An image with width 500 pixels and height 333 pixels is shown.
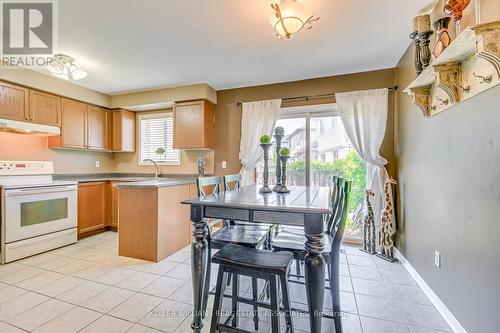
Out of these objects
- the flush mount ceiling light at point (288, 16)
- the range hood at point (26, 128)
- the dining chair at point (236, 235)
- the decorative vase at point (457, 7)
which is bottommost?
the dining chair at point (236, 235)

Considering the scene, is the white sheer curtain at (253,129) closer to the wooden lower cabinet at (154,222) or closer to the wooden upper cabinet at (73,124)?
the wooden lower cabinet at (154,222)

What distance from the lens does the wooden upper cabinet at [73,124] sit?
141 inches

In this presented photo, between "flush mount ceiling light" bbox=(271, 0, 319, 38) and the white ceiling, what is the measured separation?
0.77 feet

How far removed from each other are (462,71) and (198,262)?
85.3 inches

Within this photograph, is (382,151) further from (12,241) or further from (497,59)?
(12,241)

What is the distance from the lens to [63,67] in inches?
Result: 109

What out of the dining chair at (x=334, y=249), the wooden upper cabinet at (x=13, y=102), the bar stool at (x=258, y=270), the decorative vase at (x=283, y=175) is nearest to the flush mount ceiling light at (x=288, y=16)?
the decorative vase at (x=283, y=175)

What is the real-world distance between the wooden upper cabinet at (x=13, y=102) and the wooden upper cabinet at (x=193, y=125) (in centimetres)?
193

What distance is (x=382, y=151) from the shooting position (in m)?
3.19

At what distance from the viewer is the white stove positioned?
8.98 feet

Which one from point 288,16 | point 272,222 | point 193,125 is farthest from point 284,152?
point 193,125

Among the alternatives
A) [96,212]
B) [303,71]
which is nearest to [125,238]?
[96,212]

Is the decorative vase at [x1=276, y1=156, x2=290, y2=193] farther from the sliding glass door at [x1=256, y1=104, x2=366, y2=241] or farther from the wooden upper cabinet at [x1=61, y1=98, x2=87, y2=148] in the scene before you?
the wooden upper cabinet at [x1=61, y1=98, x2=87, y2=148]

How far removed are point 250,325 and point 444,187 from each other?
1814 mm
